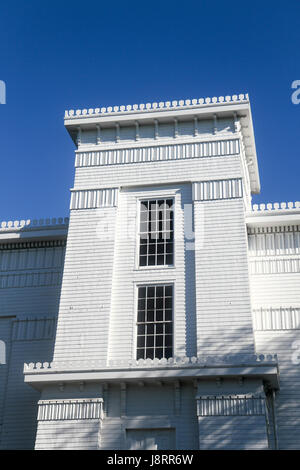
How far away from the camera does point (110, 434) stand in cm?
2097

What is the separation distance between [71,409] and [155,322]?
3924 millimetres

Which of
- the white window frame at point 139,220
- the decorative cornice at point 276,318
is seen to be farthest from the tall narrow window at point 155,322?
the decorative cornice at point 276,318

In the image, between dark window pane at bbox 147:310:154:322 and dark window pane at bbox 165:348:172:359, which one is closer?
dark window pane at bbox 165:348:172:359

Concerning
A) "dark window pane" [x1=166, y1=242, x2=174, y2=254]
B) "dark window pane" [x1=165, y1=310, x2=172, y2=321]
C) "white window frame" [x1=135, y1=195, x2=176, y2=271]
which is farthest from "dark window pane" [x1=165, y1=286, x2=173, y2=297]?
"dark window pane" [x1=166, y1=242, x2=174, y2=254]

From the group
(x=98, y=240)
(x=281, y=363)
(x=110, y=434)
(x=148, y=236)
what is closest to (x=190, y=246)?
(x=148, y=236)

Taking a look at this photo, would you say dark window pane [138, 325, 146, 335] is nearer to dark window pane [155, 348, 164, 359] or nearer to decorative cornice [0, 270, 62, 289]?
dark window pane [155, 348, 164, 359]

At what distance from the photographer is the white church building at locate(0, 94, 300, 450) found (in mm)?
20828

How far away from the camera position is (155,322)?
74.1ft

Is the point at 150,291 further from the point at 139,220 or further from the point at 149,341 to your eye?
the point at 139,220

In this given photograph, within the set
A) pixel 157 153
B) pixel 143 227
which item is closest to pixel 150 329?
pixel 143 227

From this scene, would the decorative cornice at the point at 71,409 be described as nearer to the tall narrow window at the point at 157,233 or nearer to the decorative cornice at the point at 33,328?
the decorative cornice at the point at 33,328

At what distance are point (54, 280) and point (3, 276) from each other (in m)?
2.18

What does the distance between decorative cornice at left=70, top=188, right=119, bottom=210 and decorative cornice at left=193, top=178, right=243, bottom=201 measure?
3.01 metres

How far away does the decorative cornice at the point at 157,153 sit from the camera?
81.0 feet
